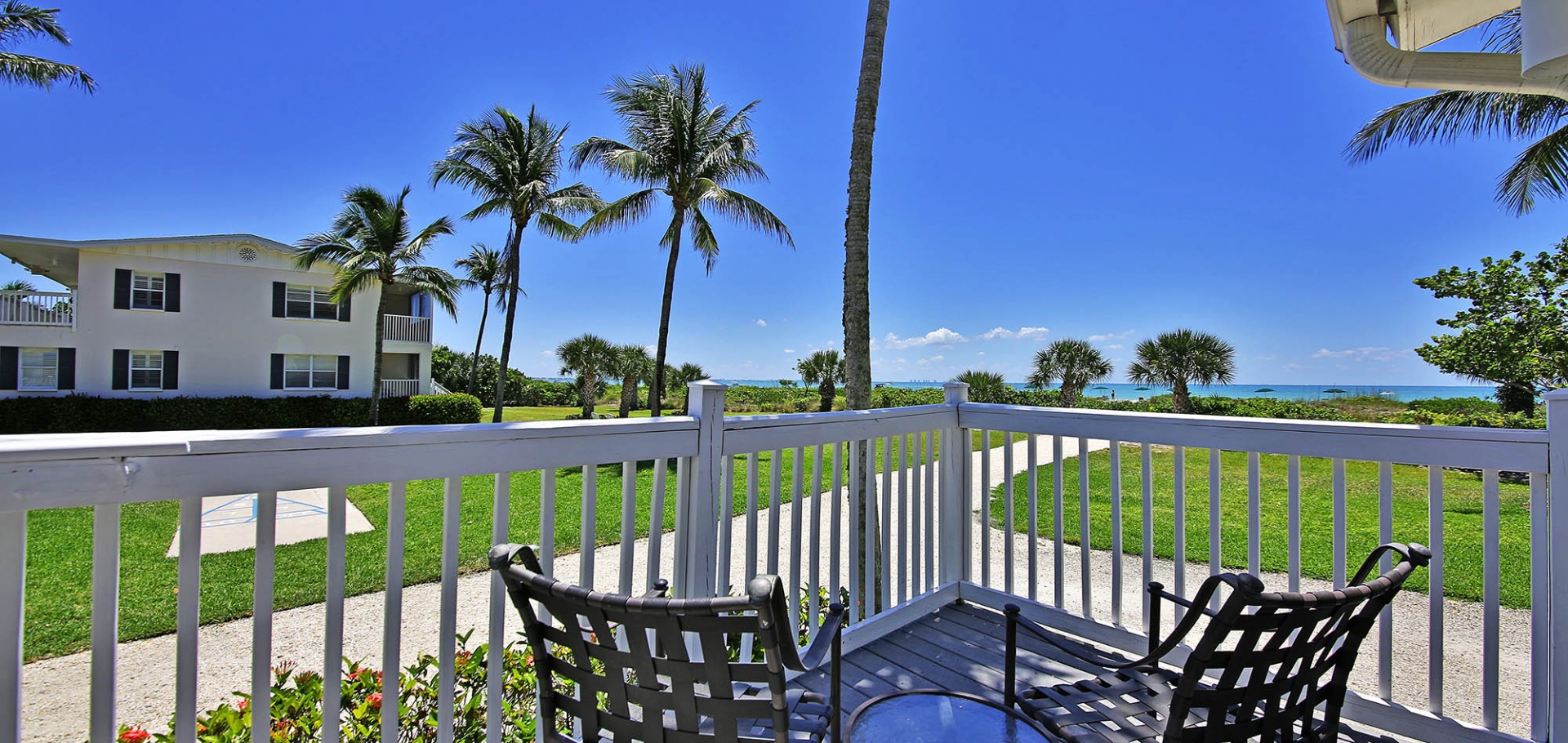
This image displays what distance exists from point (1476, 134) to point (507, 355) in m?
19.0

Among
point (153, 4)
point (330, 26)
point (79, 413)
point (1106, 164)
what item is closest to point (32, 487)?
point (330, 26)

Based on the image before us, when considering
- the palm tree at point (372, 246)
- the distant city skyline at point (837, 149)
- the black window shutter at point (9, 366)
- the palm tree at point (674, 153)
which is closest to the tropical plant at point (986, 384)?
the distant city skyline at point (837, 149)

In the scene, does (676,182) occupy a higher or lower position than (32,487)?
higher

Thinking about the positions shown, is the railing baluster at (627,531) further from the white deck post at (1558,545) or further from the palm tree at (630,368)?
the palm tree at (630,368)

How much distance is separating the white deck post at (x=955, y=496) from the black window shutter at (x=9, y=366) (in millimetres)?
22377

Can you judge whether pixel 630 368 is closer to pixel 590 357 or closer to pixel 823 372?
pixel 590 357

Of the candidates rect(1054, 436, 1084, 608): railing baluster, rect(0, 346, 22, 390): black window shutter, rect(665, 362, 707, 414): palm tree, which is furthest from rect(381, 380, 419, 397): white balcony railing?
rect(1054, 436, 1084, 608): railing baluster

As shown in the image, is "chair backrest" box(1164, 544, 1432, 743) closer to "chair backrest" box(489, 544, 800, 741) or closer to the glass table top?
the glass table top

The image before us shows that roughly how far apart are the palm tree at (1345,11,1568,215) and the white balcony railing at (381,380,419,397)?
23.4m

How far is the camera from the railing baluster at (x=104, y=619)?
0.98 metres

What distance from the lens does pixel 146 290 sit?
15352 mm

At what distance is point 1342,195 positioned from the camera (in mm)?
22406

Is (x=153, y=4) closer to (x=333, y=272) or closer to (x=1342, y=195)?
(x=333, y=272)

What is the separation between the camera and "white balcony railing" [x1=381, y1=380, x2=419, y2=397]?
18.9 metres
